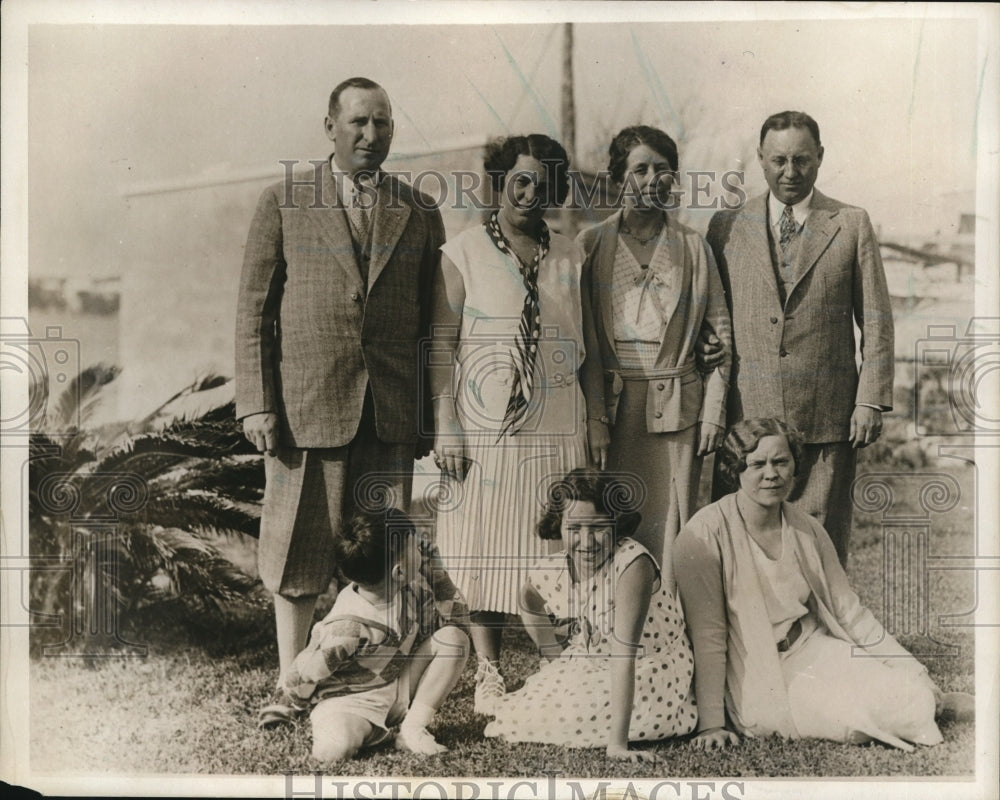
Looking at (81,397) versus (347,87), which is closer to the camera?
(347,87)

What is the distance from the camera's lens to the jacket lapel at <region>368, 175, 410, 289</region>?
16.4 feet

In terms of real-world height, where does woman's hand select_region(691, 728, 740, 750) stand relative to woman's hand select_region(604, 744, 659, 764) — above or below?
above

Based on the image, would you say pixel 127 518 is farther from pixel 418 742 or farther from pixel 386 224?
pixel 386 224

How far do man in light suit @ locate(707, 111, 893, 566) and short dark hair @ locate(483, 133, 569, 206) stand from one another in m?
0.68

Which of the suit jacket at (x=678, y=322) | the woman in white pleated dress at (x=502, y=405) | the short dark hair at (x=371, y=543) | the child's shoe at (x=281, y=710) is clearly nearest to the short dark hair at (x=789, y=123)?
the suit jacket at (x=678, y=322)

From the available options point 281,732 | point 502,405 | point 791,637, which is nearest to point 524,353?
point 502,405

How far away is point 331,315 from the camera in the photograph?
16.4ft

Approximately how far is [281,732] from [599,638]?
1428 mm

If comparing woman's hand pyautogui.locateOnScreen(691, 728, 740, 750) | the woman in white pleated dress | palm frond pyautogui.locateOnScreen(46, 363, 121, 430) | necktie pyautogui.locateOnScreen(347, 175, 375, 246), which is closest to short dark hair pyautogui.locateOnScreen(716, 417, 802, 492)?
the woman in white pleated dress

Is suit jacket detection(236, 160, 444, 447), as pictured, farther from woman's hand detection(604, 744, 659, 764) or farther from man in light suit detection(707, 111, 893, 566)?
woman's hand detection(604, 744, 659, 764)

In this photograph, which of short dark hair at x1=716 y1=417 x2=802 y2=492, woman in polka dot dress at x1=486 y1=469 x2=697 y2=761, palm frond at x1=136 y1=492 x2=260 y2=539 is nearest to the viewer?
woman in polka dot dress at x1=486 y1=469 x2=697 y2=761

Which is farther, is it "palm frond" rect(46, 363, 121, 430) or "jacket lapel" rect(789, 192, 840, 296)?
"palm frond" rect(46, 363, 121, 430)

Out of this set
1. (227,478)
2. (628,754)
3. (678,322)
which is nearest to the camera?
(628,754)

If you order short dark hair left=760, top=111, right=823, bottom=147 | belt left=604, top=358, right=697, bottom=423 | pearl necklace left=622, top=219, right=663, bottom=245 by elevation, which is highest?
short dark hair left=760, top=111, right=823, bottom=147
